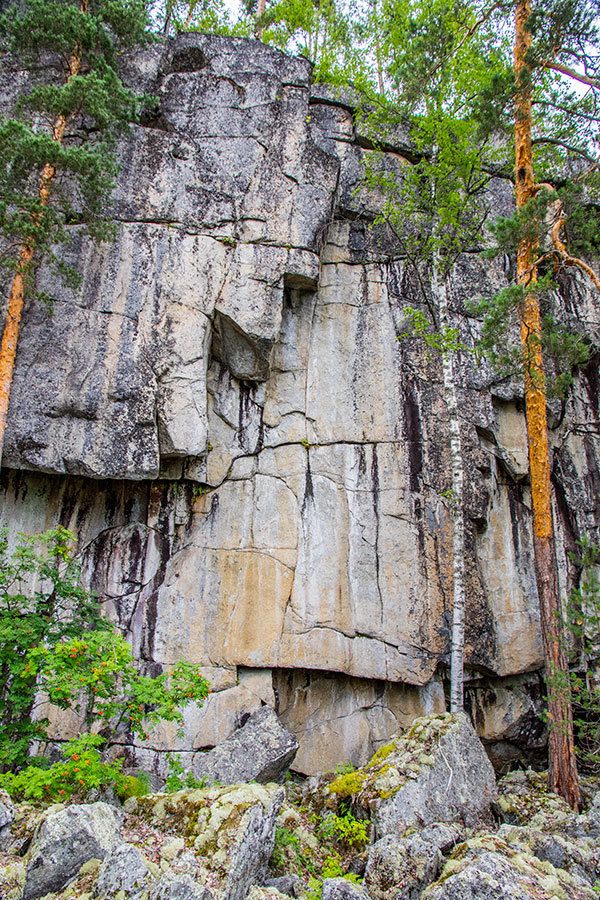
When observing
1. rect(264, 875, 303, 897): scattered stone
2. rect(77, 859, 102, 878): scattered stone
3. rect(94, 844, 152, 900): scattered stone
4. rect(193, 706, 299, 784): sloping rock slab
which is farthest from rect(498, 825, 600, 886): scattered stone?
rect(77, 859, 102, 878): scattered stone

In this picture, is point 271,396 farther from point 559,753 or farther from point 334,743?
point 559,753

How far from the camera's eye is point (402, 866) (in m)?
5.46

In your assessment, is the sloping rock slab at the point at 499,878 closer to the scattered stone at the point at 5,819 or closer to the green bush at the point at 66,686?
the green bush at the point at 66,686

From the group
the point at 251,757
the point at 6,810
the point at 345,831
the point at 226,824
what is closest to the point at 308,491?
the point at 251,757

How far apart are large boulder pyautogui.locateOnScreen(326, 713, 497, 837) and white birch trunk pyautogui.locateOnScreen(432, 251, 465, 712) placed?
1.09m

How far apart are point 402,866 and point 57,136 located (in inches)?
456

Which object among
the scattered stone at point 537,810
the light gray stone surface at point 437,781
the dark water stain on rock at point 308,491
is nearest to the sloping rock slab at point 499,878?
the light gray stone surface at point 437,781

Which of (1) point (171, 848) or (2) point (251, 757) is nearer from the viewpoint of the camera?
(1) point (171, 848)

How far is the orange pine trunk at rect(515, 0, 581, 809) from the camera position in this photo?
771 cm

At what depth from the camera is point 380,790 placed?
6844 mm

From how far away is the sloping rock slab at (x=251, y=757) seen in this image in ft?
26.6

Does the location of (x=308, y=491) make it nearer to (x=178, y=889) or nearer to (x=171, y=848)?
(x=171, y=848)

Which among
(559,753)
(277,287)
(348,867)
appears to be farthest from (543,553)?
(277,287)

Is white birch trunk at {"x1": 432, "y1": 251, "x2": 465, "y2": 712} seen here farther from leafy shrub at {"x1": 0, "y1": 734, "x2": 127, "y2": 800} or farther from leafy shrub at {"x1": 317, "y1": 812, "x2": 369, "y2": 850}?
leafy shrub at {"x1": 0, "y1": 734, "x2": 127, "y2": 800}
